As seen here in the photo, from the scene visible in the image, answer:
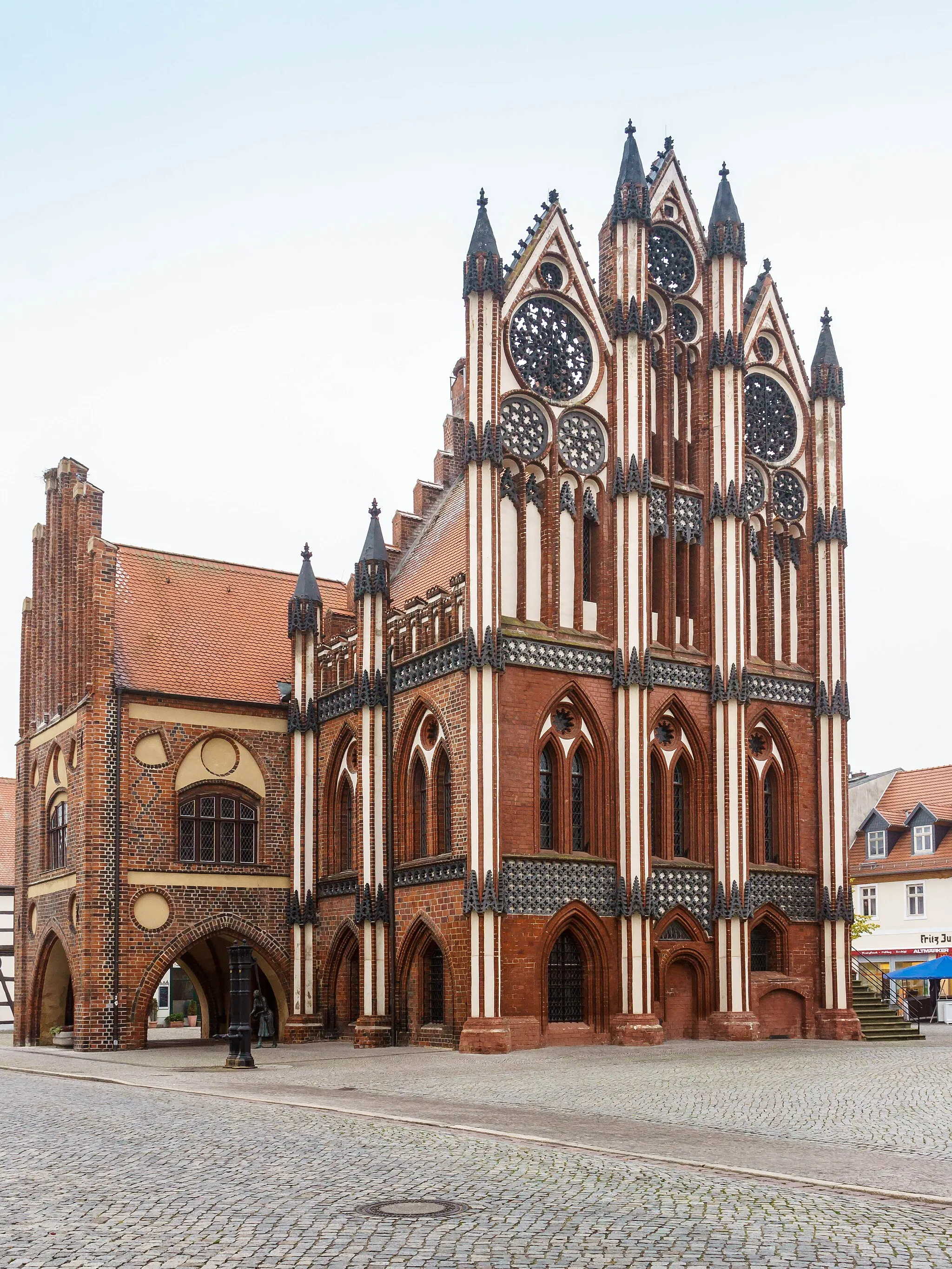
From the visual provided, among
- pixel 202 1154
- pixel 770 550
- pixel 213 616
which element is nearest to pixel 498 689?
pixel 770 550

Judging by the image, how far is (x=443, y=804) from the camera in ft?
109

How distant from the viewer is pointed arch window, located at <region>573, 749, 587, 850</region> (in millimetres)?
32875

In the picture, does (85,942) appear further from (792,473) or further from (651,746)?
(792,473)

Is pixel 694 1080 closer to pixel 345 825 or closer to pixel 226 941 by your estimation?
pixel 345 825

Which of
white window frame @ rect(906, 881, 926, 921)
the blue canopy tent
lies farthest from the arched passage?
white window frame @ rect(906, 881, 926, 921)

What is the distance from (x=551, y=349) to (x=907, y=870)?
3046 centimetres

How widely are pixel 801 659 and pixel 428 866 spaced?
10783 millimetres

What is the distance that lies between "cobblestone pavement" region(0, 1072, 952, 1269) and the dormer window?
46.1 meters

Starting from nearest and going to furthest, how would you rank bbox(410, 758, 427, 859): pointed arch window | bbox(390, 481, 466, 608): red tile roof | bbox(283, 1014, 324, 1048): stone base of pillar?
bbox(410, 758, 427, 859): pointed arch window
bbox(390, 481, 466, 608): red tile roof
bbox(283, 1014, 324, 1048): stone base of pillar

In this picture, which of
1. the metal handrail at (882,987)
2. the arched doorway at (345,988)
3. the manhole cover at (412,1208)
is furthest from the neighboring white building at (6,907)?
the manhole cover at (412,1208)

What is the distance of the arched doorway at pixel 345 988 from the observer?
36.2m

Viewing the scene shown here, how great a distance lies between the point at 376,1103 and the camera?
1950 cm

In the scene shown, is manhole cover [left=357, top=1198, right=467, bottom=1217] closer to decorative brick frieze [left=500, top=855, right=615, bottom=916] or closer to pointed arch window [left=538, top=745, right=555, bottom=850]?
decorative brick frieze [left=500, top=855, right=615, bottom=916]

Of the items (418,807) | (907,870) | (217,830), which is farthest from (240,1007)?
(907,870)
